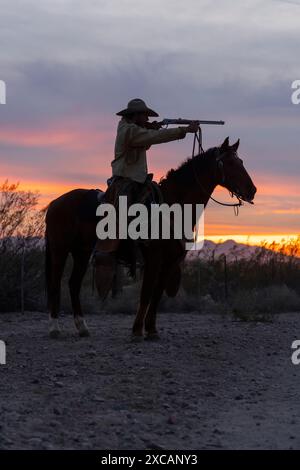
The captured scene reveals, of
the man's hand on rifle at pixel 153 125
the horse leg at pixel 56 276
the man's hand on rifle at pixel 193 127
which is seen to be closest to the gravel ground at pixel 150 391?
the horse leg at pixel 56 276

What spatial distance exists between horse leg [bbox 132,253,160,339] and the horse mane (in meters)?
1.31

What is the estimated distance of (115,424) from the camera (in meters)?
7.96

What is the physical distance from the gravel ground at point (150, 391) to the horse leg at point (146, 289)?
0.24m

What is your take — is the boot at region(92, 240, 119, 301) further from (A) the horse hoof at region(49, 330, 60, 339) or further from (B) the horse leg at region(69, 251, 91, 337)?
(B) the horse leg at region(69, 251, 91, 337)

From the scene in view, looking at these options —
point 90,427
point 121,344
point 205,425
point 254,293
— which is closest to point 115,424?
point 90,427

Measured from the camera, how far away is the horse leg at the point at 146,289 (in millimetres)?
12719

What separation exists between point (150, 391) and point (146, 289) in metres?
3.40

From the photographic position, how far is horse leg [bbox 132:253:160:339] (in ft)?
41.7

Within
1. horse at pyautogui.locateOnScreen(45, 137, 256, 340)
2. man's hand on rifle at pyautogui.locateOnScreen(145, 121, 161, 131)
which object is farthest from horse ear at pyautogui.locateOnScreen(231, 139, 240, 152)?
man's hand on rifle at pyautogui.locateOnScreen(145, 121, 161, 131)

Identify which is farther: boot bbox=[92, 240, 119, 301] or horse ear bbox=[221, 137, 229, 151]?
horse ear bbox=[221, 137, 229, 151]

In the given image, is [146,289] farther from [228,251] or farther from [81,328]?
[228,251]

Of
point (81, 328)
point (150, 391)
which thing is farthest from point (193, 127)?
point (150, 391)

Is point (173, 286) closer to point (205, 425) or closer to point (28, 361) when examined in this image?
point (28, 361)

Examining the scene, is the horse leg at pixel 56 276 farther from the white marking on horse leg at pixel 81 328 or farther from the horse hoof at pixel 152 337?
the horse hoof at pixel 152 337
